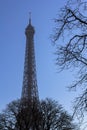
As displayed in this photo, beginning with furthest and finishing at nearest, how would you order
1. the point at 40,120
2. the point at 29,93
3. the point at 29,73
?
the point at 29,73, the point at 29,93, the point at 40,120

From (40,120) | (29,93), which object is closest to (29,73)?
(29,93)

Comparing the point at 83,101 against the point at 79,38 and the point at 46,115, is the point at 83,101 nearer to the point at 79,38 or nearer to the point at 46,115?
the point at 79,38

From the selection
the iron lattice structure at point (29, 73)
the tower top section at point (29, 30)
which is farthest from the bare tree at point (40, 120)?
the tower top section at point (29, 30)

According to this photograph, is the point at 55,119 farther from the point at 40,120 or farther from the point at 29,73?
the point at 29,73

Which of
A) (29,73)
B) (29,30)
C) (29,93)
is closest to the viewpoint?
(29,93)

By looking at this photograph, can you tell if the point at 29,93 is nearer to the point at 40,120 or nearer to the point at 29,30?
the point at 29,30

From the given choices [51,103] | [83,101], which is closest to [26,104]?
[51,103]

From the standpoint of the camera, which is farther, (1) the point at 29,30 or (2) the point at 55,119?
(1) the point at 29,30

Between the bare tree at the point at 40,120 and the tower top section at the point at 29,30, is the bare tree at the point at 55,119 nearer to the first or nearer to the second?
the bare tree at the point at 40,120

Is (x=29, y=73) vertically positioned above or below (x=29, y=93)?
above

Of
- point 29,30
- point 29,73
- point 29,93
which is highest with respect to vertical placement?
point 29,30

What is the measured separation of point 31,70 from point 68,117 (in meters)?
32.8

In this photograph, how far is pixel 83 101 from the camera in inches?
461

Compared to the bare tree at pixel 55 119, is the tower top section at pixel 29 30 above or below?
above
